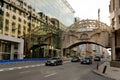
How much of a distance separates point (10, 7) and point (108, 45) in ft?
112

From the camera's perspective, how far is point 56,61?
35.0 meters

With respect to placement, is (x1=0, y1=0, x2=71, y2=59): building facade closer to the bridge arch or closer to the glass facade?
the bridge arch

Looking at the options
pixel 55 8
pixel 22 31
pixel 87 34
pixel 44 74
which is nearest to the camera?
pixel 44 74

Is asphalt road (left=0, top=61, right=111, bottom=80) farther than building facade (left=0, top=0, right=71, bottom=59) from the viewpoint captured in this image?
No

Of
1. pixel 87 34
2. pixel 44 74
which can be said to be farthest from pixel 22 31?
pixel 44 74

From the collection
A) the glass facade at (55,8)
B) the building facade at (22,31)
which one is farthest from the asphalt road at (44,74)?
the glass facade at (55,8)

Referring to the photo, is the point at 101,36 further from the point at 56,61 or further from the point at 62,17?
the point at 62,17

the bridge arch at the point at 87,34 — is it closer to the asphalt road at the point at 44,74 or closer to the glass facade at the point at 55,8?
→ the glass facade at the point at 55,8

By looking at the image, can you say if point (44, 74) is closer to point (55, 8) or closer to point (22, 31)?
point (22, 31)

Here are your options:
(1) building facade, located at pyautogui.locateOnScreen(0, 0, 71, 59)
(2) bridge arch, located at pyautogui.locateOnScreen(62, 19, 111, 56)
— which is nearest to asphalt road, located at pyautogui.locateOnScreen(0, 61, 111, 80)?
(1) building facade, located at pyautogui.locateOnScreen(0, 0, 71, 59)

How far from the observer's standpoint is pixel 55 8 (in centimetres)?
10750

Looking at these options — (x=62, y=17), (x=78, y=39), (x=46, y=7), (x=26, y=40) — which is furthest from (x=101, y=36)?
(x=62, y=17)

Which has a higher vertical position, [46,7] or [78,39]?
[46,7]

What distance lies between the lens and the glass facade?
87.8 m
